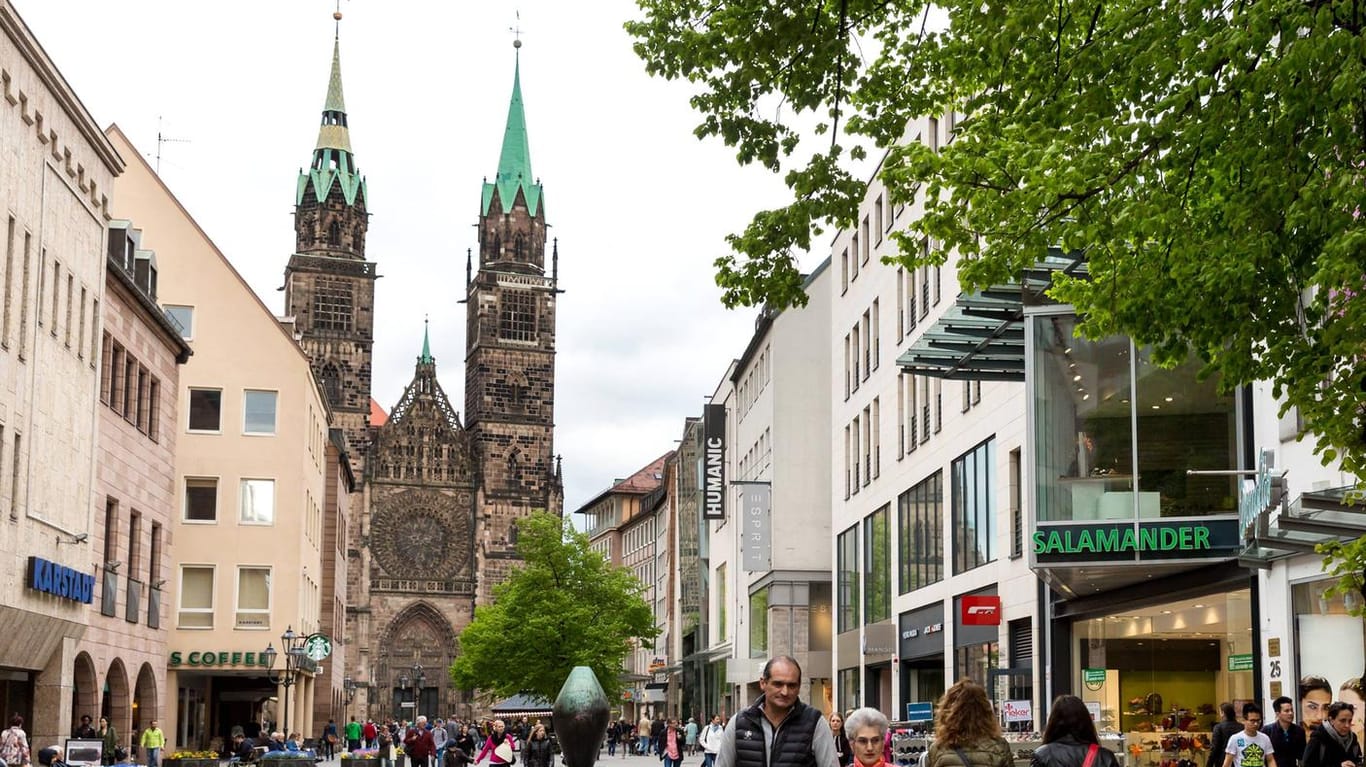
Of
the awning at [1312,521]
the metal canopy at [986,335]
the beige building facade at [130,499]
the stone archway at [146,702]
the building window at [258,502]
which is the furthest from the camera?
the building window at [258,502]

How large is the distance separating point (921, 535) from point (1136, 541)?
15.8m

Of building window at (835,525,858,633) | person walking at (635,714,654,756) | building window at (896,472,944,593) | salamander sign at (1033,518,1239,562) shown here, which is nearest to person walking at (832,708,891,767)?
salamander sign at (1033,518,1239,562)

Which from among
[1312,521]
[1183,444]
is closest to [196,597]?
[1183,444]

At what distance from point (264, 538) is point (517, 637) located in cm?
2289

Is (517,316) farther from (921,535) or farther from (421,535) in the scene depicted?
(921,535)

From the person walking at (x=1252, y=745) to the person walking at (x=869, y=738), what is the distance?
255 inches

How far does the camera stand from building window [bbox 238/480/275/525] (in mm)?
48281

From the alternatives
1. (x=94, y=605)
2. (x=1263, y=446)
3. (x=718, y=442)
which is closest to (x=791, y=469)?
(x=718, y=442)

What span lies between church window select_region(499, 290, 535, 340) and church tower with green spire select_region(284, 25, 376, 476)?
905cm

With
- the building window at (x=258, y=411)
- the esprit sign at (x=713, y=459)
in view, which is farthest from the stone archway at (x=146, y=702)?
the esprit sign at (x=713, y=459)

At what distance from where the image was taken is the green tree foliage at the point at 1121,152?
1079cm

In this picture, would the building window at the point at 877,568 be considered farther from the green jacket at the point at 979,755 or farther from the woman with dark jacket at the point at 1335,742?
the green jacket at the point at 979,755

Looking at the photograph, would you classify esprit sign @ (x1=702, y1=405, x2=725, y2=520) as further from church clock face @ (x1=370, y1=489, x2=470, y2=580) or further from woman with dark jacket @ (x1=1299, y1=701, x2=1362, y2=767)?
woman with dark jacket @ (x1=1299, y1=701, x2=1362, y2=767)

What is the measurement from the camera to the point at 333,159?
125 metres
